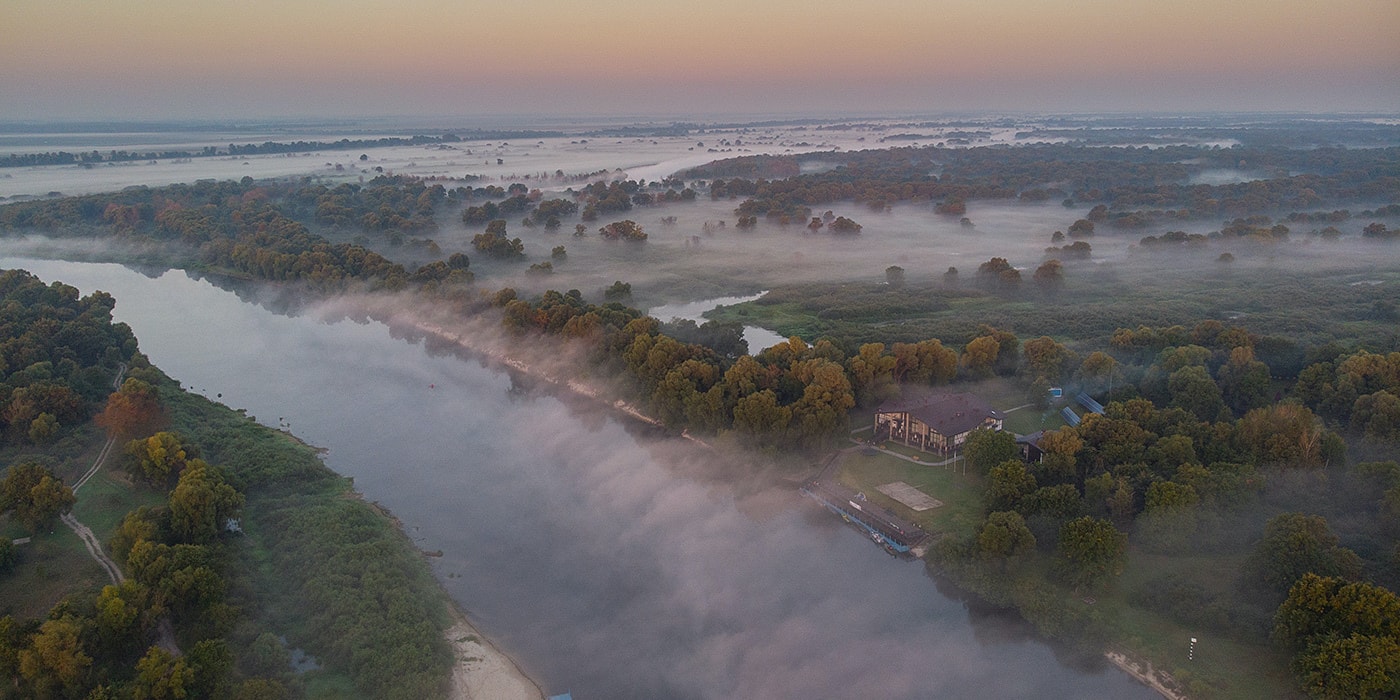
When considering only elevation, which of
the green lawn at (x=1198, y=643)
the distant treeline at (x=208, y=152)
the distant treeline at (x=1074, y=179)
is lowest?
the green lawn at (x=1198, y=643)

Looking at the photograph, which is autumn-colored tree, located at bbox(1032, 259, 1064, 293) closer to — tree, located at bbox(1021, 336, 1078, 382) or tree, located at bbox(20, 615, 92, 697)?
tree, located at bbox(1021, 336, 1078, 382)

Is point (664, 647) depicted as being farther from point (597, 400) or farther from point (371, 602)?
point (597, 400)

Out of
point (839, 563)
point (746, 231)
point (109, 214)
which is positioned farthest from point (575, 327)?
point (109, 214)

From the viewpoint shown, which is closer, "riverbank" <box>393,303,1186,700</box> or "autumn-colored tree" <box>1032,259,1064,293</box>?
"riverbank" <box>393,303,1186,700</box>

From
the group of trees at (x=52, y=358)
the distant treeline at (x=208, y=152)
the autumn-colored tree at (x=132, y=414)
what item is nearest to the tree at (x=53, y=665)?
the autumn-colored tree at (x=132, y=414)

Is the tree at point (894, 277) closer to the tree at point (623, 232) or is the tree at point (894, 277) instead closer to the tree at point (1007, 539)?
the tree at point (623, 232)

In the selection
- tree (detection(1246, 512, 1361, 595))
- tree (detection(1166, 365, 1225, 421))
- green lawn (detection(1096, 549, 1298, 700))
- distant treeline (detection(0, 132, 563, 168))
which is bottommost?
green lawn (detection(1096, 549, 1298, 700))

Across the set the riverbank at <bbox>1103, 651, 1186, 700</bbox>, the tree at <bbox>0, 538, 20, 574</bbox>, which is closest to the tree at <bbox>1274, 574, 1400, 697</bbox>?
the riverbank at <bbox>1103, 651, 1186, 700</bbox>
